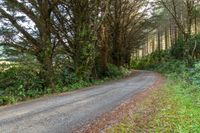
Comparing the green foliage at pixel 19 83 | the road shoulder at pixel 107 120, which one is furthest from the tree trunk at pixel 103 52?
the road shoulder at pixel 107 120

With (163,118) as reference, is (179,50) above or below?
above

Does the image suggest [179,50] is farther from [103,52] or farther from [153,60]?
[153,60]

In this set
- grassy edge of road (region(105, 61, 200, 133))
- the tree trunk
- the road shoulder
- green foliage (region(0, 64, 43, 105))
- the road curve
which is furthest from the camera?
the tree trunk

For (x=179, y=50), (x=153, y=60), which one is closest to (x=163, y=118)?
(x=179, y=50)

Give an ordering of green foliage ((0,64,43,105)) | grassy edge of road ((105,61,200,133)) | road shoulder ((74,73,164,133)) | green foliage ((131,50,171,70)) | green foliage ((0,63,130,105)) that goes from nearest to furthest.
→ grassy edge of road ((105,61,200,133))
road shoulder ((74,73,164,133))
green foliage ((0,63,130,105))
green foliage ((0,64,43,105))
green foliage ((131,50,171,70))

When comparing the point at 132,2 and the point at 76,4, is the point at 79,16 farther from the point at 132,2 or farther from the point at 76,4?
the point at 132,2

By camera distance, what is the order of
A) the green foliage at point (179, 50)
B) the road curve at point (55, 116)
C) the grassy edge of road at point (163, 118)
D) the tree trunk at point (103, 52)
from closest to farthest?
the grassy edge of road at point (163, 118), the road curve at point (55, 116), the tree trunk at point (103, 52), the green foliage at point (179, 50)

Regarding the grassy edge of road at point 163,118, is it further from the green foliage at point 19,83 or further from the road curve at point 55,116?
the green foliage at point 19,83

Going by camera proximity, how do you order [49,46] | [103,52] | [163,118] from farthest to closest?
[103,52] < [49,46] < [163,118]

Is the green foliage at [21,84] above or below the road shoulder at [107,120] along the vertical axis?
above

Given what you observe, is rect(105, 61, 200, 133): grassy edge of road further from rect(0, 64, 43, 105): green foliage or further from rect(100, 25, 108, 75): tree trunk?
rect(100, 25, 108, 75): tree trunk

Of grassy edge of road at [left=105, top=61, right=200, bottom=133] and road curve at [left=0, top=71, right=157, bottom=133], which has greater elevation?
grassy edge of road at [left=105, top=61, right=200, bottom=133]

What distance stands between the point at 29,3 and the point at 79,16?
5.76 meters

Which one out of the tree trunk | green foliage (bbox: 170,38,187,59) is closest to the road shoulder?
the tree trunk
